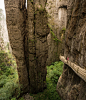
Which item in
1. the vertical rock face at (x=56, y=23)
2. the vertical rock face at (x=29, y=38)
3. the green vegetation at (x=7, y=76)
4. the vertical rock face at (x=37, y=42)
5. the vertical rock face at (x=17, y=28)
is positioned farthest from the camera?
the vertical rock face at (x=56, y=23)

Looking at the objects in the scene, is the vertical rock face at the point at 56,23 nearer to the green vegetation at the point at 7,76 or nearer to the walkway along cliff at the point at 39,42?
the walkway along cliff at the point at 39,42

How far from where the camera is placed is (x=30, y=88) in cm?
493

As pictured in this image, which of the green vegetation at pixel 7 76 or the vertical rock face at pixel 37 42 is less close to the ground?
the vertical rock face at pixel 37 42

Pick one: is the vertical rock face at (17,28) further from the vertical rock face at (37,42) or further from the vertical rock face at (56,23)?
the vertical rock face at (56,23)

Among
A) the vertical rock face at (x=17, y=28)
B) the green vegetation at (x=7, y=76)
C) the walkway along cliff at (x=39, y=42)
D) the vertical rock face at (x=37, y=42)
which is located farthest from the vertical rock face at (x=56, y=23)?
the vertical rock face at (x=17, y=28)

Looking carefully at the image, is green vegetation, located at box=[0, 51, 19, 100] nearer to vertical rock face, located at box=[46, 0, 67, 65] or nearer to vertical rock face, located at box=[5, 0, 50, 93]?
vertical rock face, located at box=[5, 0, 50, 93]

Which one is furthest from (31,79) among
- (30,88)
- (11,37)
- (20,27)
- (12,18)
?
(12,18)

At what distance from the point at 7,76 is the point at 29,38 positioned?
19.8ft

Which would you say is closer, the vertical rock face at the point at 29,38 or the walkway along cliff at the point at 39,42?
the walkway along cliff at the point at 39,42

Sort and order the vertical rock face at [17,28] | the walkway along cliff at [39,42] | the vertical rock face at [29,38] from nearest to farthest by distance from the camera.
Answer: the walkway along cliff at [39,42]
the vertical rock face at [17,28]
the vertical rock face at [29,38]

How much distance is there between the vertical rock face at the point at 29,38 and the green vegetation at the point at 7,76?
59cm

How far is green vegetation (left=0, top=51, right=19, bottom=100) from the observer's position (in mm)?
4107

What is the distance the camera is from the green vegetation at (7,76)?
4.11 meters

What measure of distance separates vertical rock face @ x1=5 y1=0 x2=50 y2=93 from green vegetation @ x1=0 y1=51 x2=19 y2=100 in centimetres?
59
